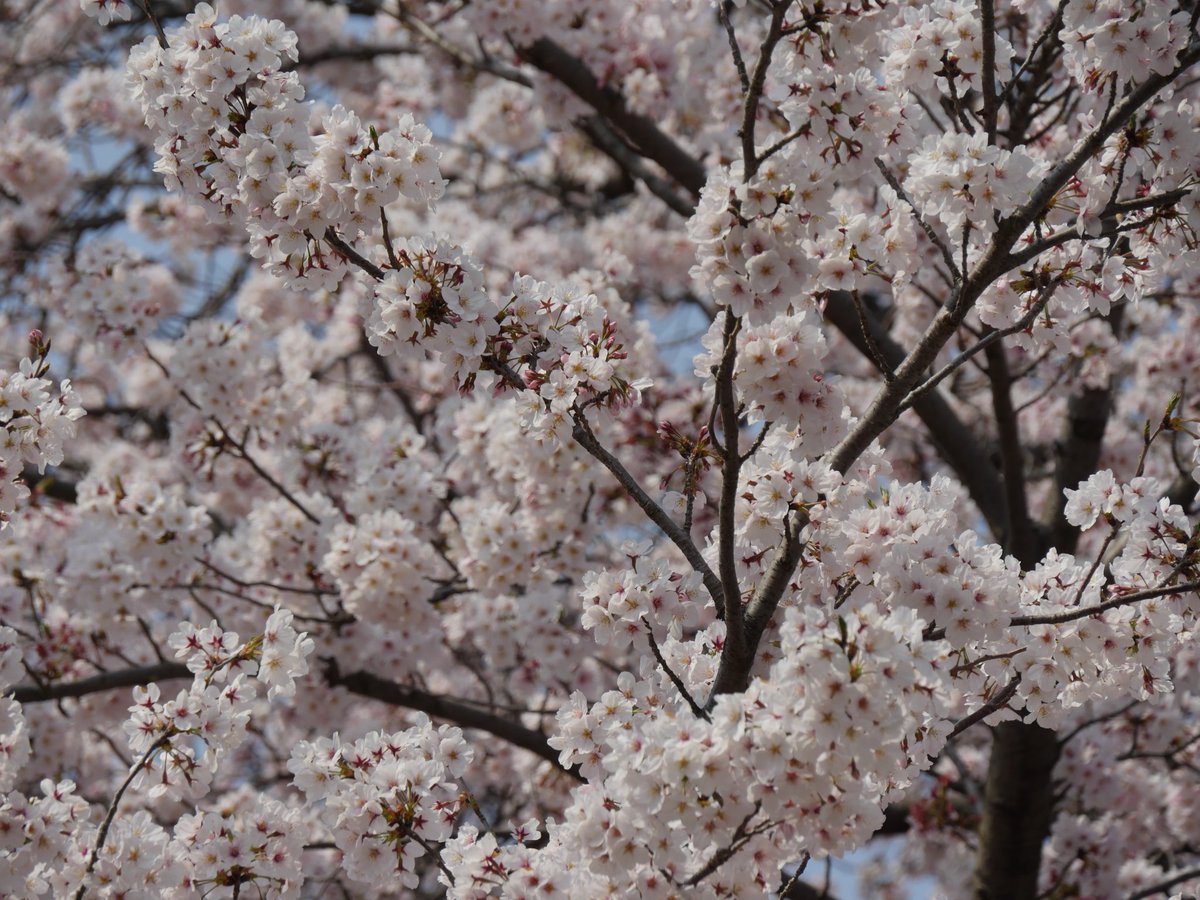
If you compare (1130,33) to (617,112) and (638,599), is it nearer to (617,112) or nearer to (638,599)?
(638,599)

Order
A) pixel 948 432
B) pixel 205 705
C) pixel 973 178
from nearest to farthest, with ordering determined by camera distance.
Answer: pixel 973 178 → pixel 205 705 → pixel 948 432

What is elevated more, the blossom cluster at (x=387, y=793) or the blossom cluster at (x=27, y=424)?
the blossom cluster at (x=27, y=424)

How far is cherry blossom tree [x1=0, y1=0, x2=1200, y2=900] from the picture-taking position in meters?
2.52

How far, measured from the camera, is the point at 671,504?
3.16 m

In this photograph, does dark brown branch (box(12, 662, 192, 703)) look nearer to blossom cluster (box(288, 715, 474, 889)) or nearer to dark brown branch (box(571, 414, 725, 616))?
blossom cluster (box(288, 715, 474, 889))

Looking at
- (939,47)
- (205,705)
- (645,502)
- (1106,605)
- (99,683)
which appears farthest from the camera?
(99,683)

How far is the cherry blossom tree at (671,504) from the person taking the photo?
8.25ft

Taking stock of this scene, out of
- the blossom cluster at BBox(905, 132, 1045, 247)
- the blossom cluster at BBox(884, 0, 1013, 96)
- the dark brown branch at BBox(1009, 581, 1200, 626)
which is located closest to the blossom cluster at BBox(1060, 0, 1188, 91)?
the blossom cluster at BBox(884, 0, 1013, 96)

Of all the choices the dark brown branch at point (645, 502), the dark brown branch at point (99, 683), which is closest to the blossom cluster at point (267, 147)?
the dark brown branch at point (645, 502)

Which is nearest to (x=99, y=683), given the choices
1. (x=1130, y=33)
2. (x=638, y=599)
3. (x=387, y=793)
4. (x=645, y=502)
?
(x=387, y=793)

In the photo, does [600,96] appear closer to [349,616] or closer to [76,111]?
[349,616]

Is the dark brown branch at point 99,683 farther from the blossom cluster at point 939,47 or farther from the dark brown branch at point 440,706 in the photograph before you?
the blossom cluster at point 939,47

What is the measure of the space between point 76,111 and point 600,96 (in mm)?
4865

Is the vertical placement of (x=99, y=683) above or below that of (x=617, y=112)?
below
